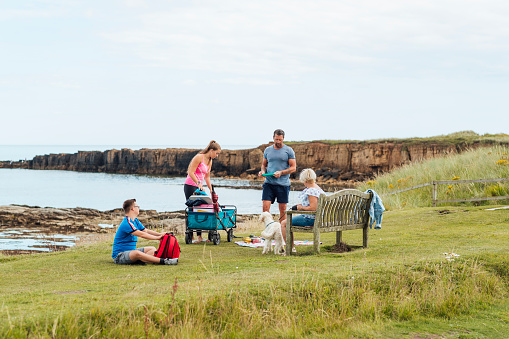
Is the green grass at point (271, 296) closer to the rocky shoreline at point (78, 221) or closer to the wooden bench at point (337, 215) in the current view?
the wooden bench at point (337, 215)

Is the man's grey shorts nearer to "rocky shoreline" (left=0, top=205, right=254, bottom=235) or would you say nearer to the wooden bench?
the wooden bench

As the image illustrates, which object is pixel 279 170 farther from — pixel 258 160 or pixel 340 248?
pixel 258 160

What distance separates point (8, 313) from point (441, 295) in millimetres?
4846

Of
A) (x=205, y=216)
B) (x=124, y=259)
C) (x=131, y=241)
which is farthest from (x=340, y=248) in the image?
(x=124, y=259)

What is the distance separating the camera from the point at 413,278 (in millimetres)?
6680

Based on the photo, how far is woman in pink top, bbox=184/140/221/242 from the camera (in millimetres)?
10806

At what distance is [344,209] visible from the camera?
29.9 ft

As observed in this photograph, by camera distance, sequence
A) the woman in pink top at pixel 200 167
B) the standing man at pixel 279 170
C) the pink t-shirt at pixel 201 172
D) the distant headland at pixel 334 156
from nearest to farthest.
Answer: the standing man at pixel 279 170
the woman in pink top at pixel 200 167
the pink t-shirt at pixel 201 172
the distant headland at pixel 334 156

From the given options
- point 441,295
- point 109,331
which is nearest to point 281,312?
point 109,331

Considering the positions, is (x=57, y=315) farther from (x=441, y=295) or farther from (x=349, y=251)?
(x=349, y=251)

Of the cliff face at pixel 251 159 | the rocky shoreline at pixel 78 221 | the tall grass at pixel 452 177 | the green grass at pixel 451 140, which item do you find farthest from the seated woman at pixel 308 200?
the green grass at pixel 451 140

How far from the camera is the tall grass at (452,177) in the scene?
1717 cm

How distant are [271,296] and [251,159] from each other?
257 ft

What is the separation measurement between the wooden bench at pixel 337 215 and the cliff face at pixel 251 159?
32.2 meters
